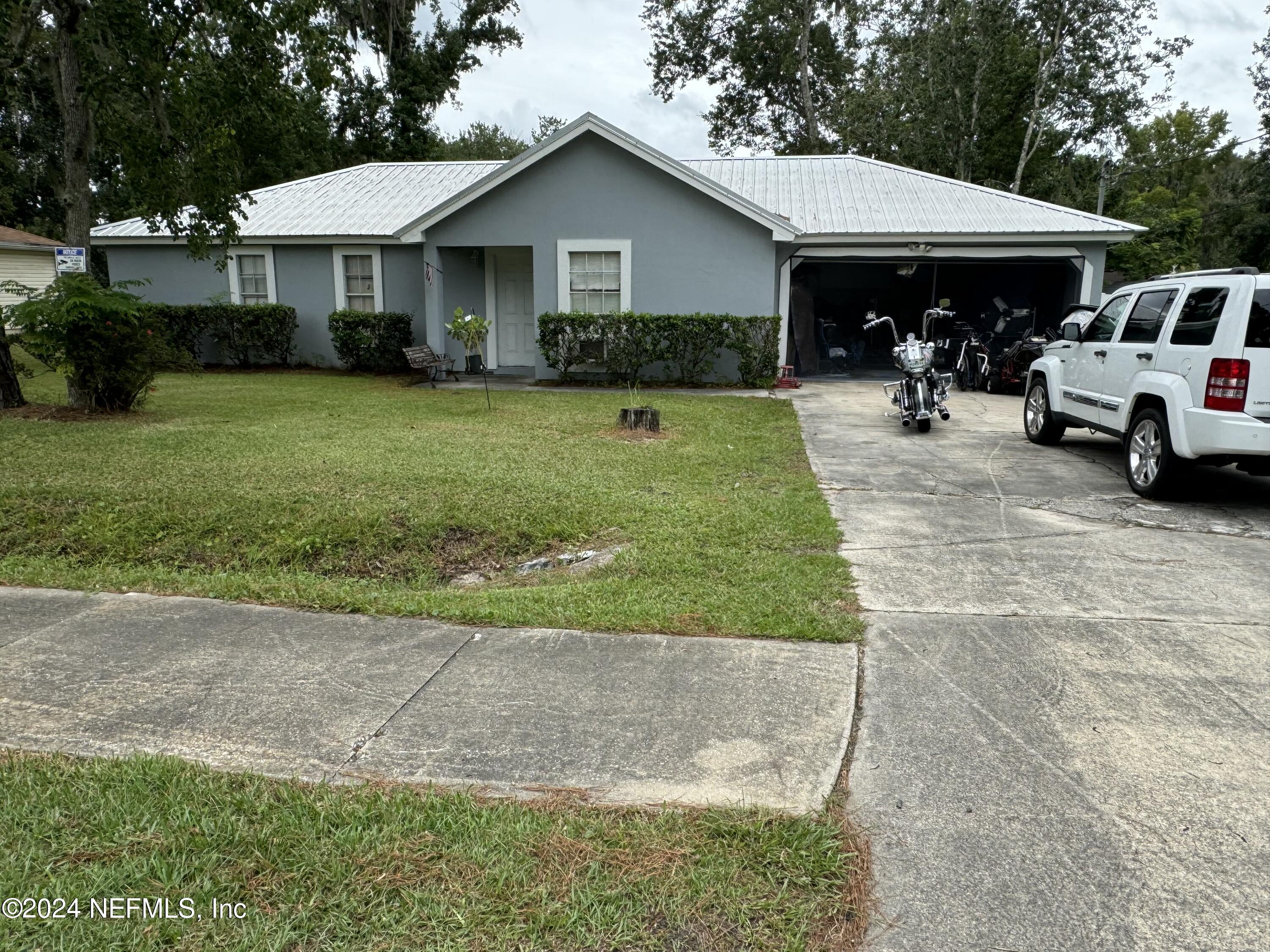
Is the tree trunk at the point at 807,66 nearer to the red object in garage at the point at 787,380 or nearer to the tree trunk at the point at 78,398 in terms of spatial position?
the red object in garage at the point at 787,380

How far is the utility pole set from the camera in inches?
1145

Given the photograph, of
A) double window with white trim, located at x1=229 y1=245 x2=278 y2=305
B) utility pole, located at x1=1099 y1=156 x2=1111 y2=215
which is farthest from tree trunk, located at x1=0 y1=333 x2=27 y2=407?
utility pole, located at x1=1099 y1=156 x2=1111 y2=215

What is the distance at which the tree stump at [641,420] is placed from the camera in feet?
34.0

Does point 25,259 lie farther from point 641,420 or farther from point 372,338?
point 641,420

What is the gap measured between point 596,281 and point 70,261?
8.25 m

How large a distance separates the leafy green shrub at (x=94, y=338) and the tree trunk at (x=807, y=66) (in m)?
28.1

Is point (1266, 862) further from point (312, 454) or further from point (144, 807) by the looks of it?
point (312, 454)

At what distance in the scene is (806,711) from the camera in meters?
3.43

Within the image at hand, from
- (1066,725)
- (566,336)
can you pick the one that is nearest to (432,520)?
(1066,725)

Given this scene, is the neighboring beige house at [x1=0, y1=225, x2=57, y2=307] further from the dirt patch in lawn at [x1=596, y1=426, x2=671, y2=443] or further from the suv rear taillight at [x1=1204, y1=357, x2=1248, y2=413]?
the suv rear taillight at [x1=1204, y1=357, x2=1248, y2=413]

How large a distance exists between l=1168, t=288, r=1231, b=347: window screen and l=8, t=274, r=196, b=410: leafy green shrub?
36.2ft

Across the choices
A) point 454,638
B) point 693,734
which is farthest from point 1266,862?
point 454,638

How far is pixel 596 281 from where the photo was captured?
16.0m

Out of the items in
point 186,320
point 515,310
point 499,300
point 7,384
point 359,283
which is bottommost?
point 7,384
